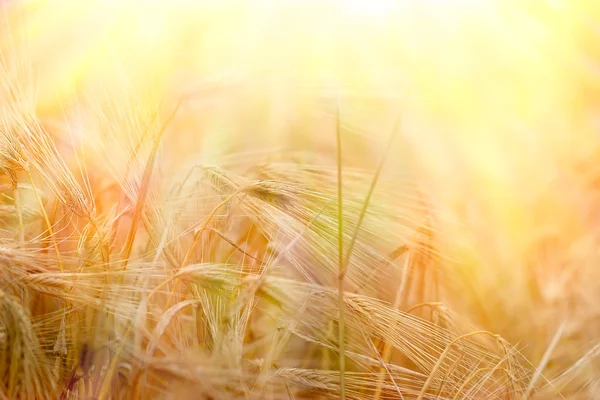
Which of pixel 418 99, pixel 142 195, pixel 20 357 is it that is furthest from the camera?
pixel 418 99

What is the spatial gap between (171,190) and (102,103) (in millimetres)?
177

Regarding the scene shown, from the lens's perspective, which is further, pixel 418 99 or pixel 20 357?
pixel 418 99

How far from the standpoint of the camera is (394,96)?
75cm

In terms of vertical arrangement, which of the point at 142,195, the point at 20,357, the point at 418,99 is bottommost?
the point at 20,357

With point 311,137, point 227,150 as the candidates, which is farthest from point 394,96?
point 227,150

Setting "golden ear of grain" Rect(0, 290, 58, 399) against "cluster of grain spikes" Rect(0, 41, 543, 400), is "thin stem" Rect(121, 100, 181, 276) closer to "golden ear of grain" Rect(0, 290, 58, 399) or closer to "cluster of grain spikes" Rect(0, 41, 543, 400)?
"cluster of grain spikes" Rect(0, 41, 543, 400)

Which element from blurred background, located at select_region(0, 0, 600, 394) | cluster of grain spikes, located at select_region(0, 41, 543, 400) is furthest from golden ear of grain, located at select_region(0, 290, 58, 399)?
blurred background, located at select_region(0, 0, 600, 394)

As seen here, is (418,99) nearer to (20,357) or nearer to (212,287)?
(212,287)

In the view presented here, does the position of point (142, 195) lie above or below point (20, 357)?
above

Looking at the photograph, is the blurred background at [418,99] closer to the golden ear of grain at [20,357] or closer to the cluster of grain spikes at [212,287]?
the cluster of grain spikes at [212,287]

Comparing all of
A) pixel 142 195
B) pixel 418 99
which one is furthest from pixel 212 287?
pixel 418 99

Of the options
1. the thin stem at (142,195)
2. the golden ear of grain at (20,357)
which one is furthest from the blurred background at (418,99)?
the golden ear of grain at (20,357)

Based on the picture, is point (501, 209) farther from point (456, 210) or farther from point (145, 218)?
point (145, 218)

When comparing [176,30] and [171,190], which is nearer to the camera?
[171,190]
